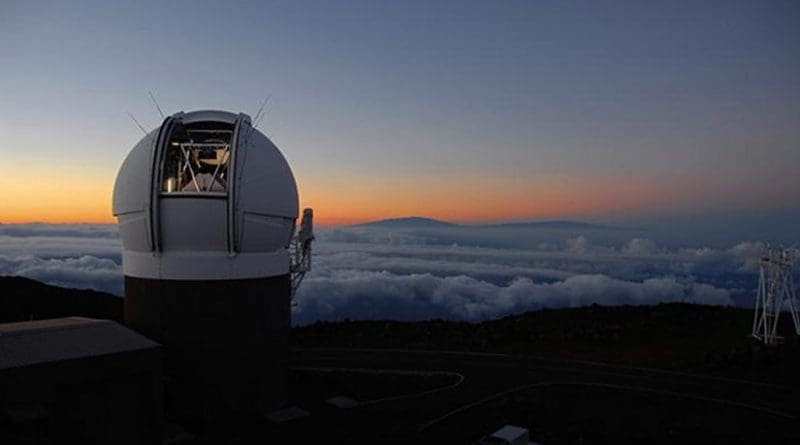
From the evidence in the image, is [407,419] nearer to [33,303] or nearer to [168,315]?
[168,315]

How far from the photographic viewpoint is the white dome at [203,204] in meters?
19.0

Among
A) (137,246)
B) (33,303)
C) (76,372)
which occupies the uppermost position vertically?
(137,246)

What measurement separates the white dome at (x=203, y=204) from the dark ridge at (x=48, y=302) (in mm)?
36577

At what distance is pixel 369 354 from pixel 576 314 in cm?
2047

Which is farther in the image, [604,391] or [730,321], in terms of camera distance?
[730,321]

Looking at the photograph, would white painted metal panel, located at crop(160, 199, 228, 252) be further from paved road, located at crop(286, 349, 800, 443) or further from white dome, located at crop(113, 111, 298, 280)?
paved road, located at crop(286, 349, 800, 443)

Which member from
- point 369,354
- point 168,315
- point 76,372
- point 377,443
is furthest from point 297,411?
point 369,354

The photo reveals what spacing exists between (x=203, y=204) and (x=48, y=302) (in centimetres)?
4871

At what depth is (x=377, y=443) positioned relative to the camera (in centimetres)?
1873

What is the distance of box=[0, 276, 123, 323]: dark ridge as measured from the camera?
53406mm

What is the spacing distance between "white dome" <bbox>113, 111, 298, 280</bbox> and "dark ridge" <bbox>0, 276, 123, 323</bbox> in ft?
120

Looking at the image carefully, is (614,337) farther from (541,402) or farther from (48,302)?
(48,302)

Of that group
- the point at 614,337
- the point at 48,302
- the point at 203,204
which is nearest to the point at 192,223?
the point at 203,204

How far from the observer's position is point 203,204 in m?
18.9
